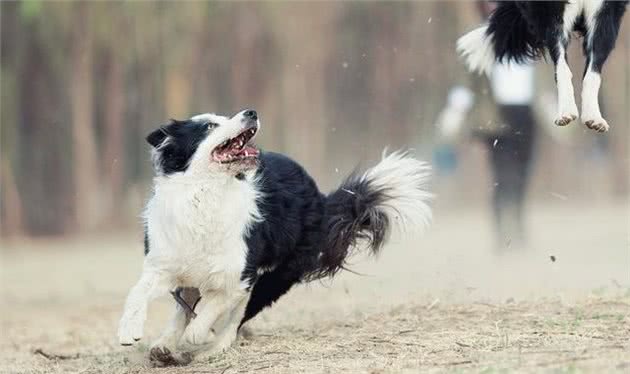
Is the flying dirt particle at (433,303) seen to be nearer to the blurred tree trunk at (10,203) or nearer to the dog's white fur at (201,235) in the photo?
the dog's white fur at (201,235)

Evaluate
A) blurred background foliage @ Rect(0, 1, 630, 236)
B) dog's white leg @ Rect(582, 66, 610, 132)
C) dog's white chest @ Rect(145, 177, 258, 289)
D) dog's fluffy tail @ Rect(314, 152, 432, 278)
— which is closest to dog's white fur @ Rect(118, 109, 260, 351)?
dog's white chest @ Rect(145, 177, 258, 289)

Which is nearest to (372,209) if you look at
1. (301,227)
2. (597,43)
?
(301,227)

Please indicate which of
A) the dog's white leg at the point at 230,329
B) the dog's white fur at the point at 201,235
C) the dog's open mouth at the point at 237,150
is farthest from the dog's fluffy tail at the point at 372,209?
the dog's open mouth at the point at 237,150

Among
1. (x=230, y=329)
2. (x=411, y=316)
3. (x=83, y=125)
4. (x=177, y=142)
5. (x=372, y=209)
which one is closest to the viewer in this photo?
(x=177, y=142)

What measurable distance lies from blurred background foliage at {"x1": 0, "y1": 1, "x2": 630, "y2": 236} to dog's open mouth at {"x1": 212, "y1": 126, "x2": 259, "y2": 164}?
43.5 feet

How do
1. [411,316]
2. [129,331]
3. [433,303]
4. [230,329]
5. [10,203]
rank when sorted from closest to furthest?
1. [129,331]
2. [230,329]
3. [411,316]
4. [433,303]
5. [10,203]

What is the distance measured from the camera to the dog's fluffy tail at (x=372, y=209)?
713 cm

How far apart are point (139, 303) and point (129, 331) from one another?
0.18 m

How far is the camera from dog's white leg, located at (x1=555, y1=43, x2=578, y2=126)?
6.12 metres

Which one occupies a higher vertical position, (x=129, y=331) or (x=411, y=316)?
(x=411, y=316)

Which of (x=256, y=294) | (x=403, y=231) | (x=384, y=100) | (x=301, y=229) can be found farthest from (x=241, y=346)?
(x=384, y=100)

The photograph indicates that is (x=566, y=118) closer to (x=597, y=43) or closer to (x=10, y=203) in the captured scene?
(x=597, y=43)

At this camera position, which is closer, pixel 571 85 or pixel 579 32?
pixel 571 85

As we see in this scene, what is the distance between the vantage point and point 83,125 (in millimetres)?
20484
